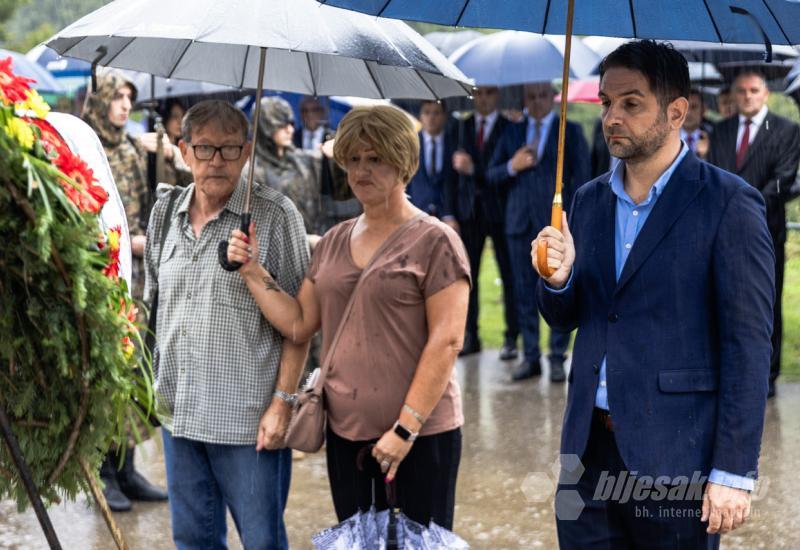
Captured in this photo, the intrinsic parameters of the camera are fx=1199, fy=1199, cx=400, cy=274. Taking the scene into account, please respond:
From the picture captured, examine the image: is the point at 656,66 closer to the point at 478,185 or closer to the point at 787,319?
the point at 478,185

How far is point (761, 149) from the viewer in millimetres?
8469

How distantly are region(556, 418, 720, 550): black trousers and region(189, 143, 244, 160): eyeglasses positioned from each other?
1676 mm

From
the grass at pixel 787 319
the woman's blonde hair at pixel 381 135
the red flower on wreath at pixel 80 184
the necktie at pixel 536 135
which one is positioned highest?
the red flower on wreath at pixel 80 184

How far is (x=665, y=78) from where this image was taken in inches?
133

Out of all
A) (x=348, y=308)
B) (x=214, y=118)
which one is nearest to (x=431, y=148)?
(x=214, y=118)

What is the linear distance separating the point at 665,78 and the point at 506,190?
652 centimetres

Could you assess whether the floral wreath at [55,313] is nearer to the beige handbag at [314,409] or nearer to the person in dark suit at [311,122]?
the beige handbag at [314,409]

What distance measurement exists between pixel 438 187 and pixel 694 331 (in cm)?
736

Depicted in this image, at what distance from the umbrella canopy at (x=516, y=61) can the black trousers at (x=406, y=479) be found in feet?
20.2

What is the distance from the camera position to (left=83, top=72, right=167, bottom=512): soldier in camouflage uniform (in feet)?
20.4

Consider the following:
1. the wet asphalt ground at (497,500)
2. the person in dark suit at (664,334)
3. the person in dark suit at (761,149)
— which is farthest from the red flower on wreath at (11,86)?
Result: the person in dark suit at (761,149)

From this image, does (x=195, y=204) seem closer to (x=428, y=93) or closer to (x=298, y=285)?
(x=298, y=285)

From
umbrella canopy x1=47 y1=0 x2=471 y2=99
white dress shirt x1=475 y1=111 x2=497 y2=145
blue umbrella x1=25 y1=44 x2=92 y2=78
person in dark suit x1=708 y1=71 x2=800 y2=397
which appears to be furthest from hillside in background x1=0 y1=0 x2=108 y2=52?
umbrella canopy x1=47 y1=0 x2=471 y2=99

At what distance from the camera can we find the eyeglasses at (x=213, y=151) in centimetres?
428
